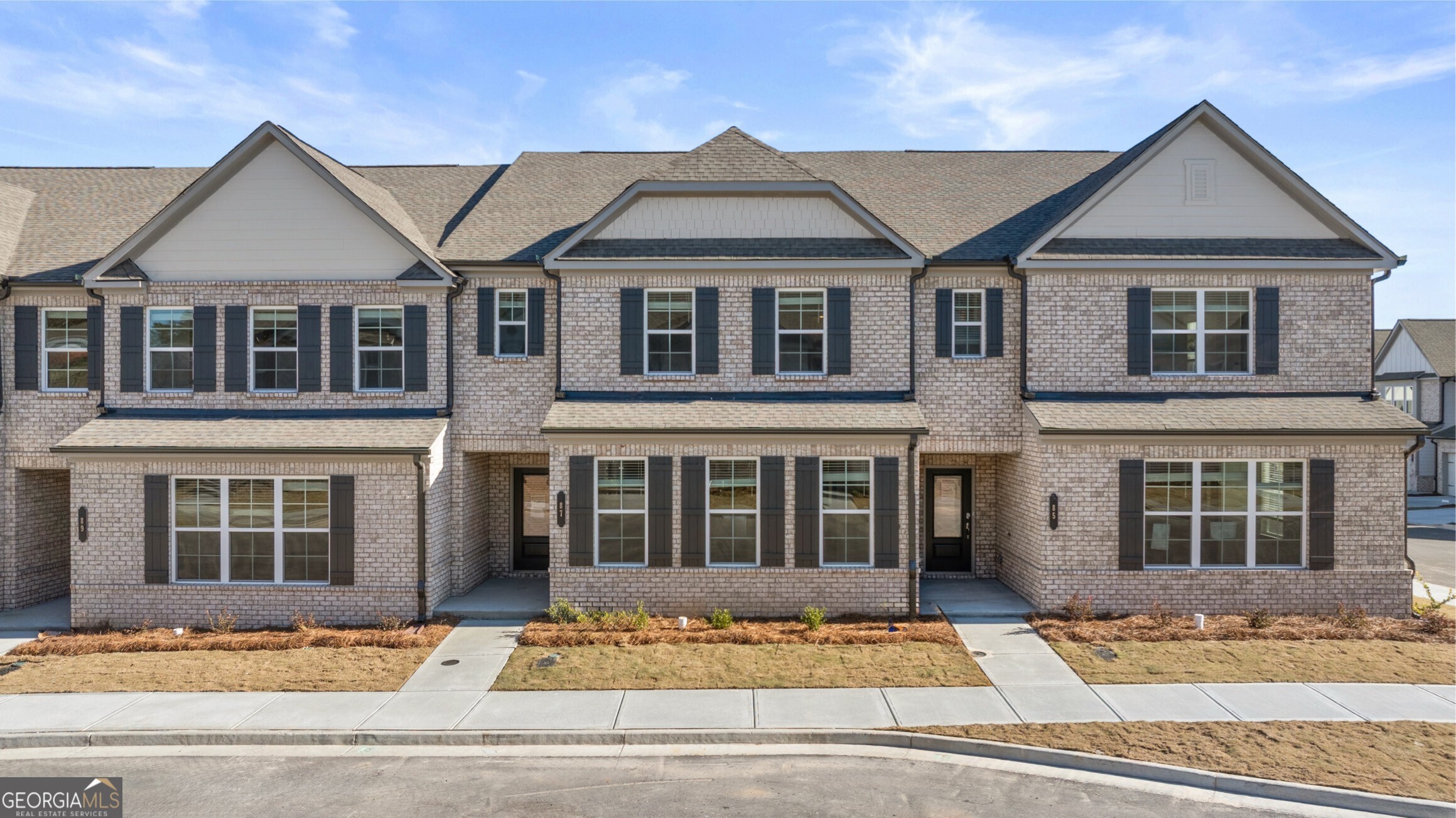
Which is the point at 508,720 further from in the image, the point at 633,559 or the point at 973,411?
the point at 973,411

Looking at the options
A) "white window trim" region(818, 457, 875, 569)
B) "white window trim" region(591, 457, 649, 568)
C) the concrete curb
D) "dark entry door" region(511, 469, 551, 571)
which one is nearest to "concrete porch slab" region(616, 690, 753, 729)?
the concrete curb

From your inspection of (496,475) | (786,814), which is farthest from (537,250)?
(786,814)

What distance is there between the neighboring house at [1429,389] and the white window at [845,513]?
31103 mm

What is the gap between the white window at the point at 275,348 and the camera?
13820 millimetres

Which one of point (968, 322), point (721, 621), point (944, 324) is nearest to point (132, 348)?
point (721, 621)

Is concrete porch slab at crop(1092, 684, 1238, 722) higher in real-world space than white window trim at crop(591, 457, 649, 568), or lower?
lower

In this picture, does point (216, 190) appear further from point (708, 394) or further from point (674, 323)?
point (708, 394)

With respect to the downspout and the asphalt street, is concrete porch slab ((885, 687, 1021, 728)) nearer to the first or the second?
the asphalt street

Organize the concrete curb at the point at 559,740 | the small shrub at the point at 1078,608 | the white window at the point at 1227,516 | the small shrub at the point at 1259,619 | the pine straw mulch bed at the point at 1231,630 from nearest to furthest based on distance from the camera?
1. the concrete curb at the point at 559,740
2. the pine straw mulch bed at the point at 1231,630
3. the small shrub at the point at 1259,619
4. the small shrub at the point at 1078,608
5. the white window at the point at 1227,516

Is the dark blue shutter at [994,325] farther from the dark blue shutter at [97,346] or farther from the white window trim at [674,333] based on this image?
the dark blue shutter at [97,346]

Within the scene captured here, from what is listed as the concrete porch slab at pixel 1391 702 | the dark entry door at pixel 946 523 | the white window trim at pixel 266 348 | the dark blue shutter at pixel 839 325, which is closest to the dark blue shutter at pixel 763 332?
the dark blue shutter at pixel 839 325

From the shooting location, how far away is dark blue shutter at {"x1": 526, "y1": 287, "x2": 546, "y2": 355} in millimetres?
14000

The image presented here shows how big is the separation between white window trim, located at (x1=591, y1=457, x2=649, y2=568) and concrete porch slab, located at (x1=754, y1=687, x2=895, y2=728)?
3.92 m

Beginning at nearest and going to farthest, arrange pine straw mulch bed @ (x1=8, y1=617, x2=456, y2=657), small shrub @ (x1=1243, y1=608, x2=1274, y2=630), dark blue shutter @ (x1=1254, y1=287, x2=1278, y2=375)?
pine straw mulch bed @ (x1=8, y1=617, x2=456, y2=657) → small shrub @ (x1=1243, y1=608, x2=1274, y2=630) → dark blue shutter @ (x1=1254, y1=287, x2=1278, y2=375)
